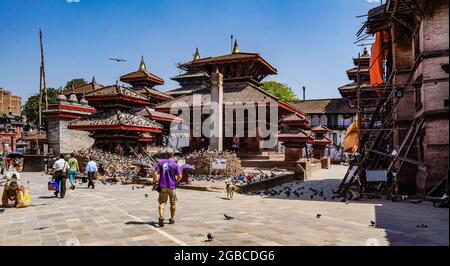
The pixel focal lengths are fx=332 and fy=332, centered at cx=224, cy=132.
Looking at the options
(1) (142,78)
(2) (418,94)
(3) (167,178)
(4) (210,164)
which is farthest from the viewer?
(1) (142,78)

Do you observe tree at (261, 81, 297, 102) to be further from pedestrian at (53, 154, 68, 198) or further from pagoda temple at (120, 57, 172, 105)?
pedestrian at (53, 154, 68, 198)

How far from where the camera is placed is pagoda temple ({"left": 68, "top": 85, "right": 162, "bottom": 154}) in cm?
2228

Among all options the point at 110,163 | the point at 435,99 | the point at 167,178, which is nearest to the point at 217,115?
the point at 110,163

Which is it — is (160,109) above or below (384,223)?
above

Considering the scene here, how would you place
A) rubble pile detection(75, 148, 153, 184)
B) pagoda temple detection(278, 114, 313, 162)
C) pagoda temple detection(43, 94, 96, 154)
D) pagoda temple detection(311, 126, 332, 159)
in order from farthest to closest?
pagoda temple detection(311, 126, 332, 159)
pagoda temple detection(43, 94, 96, 154)
pagoda temple detection(278, 114, 313, 162)
rubble pile detection(75, 148, 153, 184)

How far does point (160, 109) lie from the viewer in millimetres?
33375

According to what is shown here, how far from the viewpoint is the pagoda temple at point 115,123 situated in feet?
73.1

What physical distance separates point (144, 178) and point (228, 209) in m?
8.75

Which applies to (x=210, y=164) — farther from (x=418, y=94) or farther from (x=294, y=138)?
(x=418, y=94)

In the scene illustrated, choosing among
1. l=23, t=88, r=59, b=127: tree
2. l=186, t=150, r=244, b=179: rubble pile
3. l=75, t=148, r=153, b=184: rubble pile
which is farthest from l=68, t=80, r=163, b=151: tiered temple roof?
l=23, t=88, r=59, b=127: tree

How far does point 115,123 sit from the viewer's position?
21844mm
